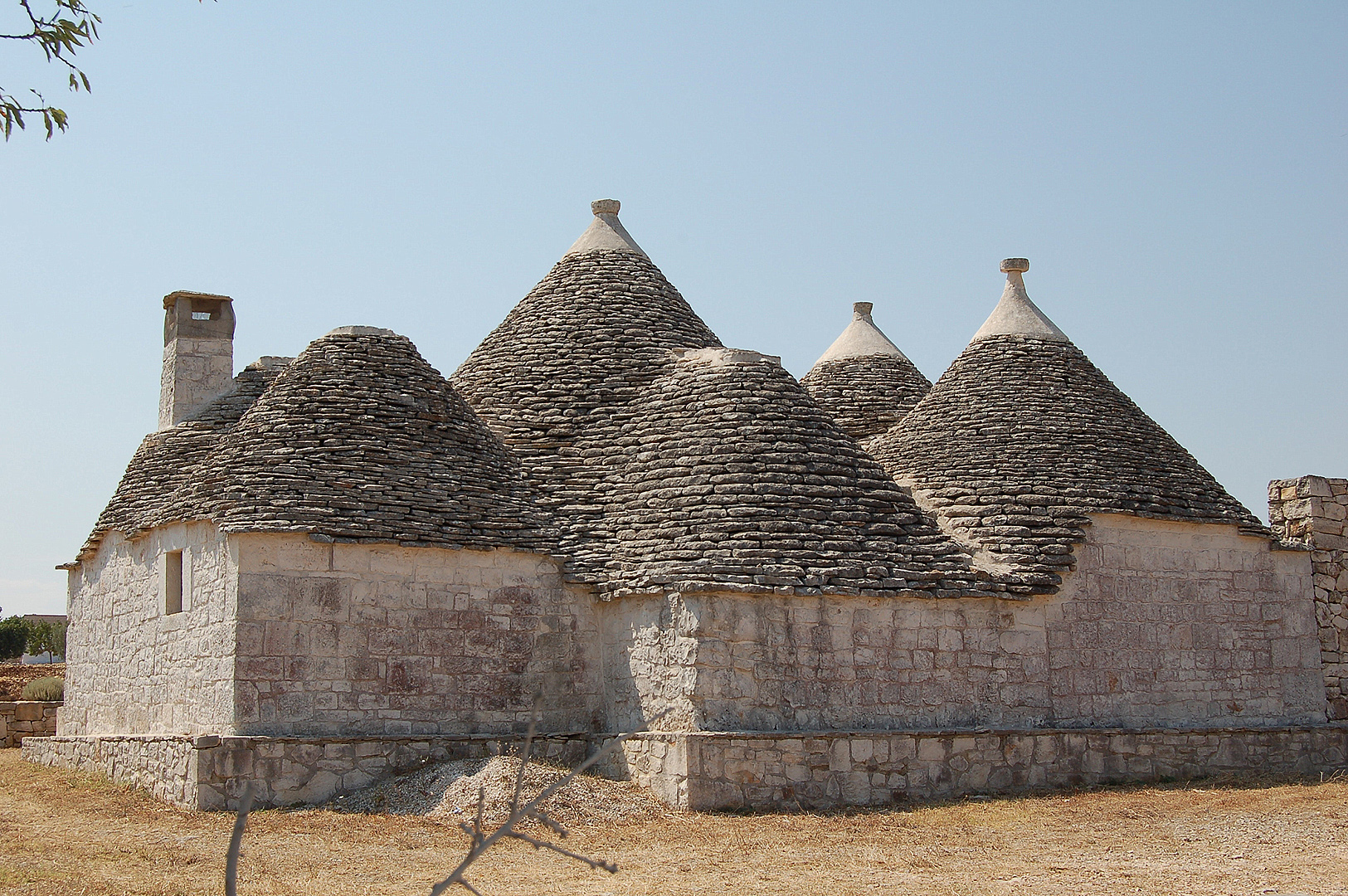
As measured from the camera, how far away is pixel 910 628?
1320 cm

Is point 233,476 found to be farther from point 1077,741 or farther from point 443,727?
point 1077,741

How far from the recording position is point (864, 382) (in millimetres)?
20547

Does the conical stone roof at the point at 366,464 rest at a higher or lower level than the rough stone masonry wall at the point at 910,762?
higher

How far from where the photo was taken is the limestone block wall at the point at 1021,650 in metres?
12.5

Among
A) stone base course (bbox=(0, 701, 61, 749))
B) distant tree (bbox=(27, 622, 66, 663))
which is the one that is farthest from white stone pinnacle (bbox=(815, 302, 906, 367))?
distant tree (bbox=(27, 622, 66, 663))

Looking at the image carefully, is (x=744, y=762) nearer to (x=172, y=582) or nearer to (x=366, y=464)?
(x=366, y=464)

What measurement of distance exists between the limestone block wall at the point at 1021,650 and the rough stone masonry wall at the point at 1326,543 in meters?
0.34

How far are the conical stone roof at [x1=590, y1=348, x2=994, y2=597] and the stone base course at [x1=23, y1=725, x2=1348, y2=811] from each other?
4.63 feet

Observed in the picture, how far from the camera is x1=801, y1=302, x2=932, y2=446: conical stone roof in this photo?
1995 centimetres

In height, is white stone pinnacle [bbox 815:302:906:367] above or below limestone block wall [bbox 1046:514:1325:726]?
above

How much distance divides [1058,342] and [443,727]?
9.07 meters

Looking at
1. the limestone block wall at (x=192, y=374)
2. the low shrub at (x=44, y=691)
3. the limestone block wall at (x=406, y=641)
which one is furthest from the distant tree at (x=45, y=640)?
the limestone block wall at (x=406, y=641)

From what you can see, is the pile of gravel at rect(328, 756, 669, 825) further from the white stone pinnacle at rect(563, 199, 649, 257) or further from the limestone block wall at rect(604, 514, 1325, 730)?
the white stone pinnacle at rect(563, 199, 649, 257)

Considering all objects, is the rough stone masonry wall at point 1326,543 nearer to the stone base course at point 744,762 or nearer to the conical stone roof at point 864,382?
the stone base course at point 744,762
